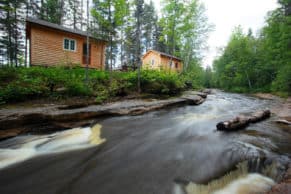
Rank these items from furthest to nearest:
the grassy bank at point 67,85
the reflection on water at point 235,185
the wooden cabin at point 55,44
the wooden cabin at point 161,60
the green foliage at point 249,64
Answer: the wooden cabin at point 161,60, the green foliage at point 249,64, the wooden cabin at point 55,44, the grassy bank at point 67,85, the reflection on water at point 235,185

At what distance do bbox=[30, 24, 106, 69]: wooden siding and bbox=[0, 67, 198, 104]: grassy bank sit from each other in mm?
3148

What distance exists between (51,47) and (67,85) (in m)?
6.93

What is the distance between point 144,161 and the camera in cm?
358

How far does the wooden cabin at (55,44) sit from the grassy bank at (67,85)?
3.18 m

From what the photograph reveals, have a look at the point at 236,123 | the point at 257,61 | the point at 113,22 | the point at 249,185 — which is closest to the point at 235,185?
the point at 249,185

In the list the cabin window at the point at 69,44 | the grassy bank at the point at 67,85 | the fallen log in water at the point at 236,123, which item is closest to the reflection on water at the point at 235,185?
the fallen log in water at the point at 236,123

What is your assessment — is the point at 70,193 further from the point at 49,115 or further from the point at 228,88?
the point at 228,88

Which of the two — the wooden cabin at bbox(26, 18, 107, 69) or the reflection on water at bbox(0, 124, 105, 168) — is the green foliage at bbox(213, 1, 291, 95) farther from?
the reflection on water at bbox(0, 124, 105, 168)

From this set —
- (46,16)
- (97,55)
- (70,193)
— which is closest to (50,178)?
(70,193)

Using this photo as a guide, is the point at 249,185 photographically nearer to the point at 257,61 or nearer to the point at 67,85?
the point at 67,85

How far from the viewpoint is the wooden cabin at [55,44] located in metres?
12.2

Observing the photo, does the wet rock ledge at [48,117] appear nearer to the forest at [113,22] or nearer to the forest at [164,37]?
the forest at [164,37]

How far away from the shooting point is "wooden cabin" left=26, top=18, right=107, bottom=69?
40.0ft

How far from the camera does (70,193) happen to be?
257 centimetres
